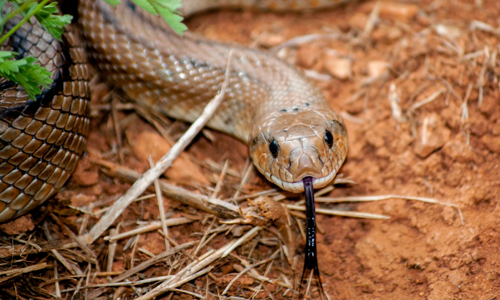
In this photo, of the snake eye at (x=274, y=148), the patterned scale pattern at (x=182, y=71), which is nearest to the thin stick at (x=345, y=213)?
the snake eye at (x=274, y=148)

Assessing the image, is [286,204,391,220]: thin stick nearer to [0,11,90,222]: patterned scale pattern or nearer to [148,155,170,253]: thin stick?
[148,155,170,253]: thin stick

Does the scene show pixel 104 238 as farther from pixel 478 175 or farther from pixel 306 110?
pixel 478 175

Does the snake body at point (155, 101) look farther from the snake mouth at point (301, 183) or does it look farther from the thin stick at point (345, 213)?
the thin stick at point (345, 213)

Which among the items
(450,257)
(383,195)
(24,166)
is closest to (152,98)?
(24,166)

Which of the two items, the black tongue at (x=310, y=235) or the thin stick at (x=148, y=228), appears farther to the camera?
the thin stick at (x=148, y=228)

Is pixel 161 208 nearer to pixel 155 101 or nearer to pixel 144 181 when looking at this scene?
pixel 144 181

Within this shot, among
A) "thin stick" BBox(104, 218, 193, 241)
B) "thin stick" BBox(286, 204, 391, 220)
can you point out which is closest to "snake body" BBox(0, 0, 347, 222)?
"thin stick" BBox(286, 204, 391, 220)

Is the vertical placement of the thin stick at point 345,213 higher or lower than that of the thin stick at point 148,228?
higher
